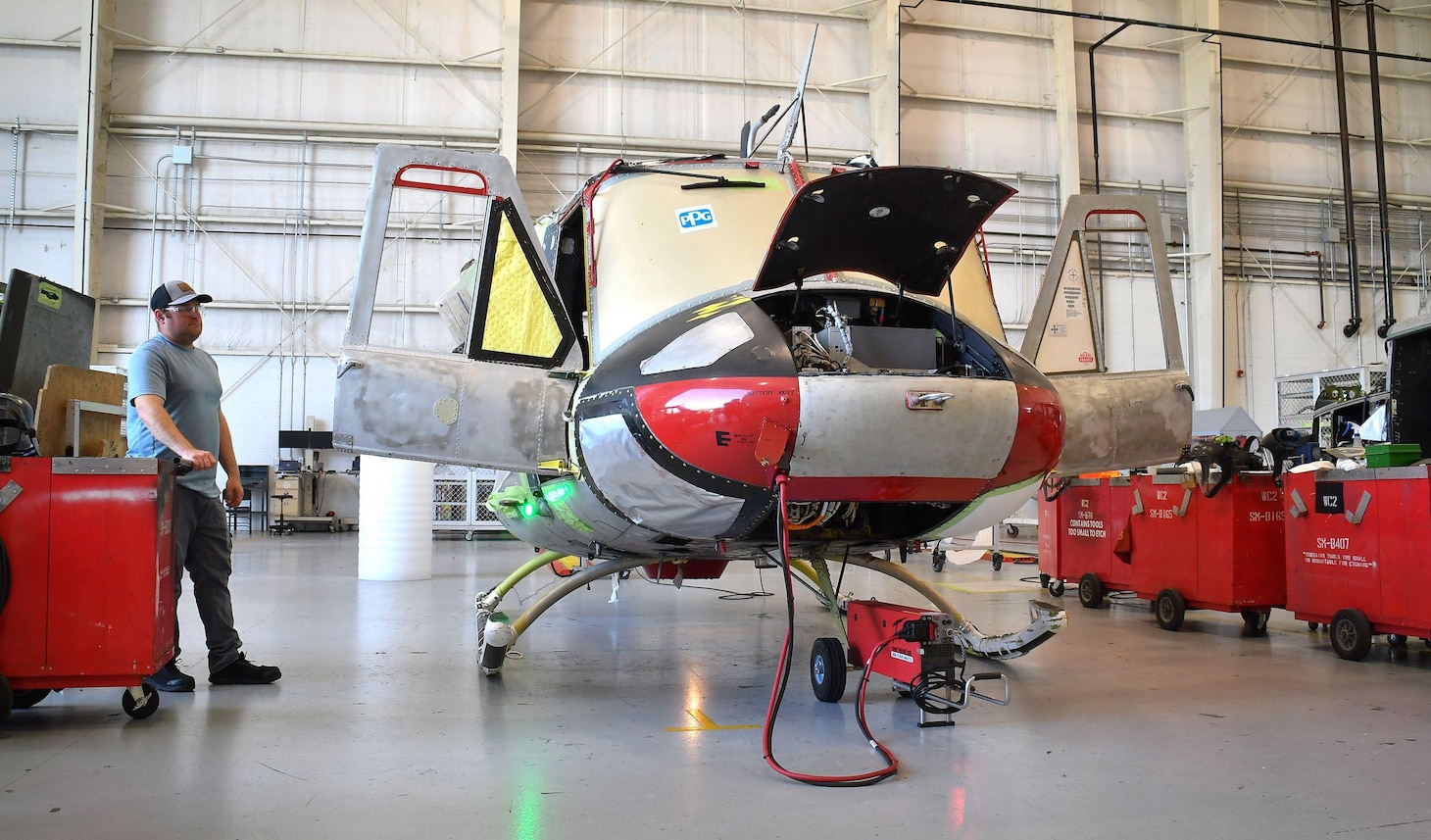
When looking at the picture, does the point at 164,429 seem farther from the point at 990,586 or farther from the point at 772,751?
the point at 990,586

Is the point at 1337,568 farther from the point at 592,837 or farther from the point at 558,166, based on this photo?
the point at 558,166

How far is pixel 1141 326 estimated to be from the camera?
61.1 ft

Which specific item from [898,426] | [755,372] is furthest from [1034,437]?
[755,372]

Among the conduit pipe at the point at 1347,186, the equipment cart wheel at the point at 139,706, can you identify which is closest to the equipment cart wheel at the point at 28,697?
the equipment cart wheel at the point at 139,706

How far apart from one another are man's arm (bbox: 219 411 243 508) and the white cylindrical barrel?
4398 millimetres

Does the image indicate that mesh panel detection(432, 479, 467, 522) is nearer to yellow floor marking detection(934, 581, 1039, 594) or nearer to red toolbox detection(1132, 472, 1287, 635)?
yellow floor marking detection(934, 581, 1039, 594)

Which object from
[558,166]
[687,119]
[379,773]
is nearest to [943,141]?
[687,119]

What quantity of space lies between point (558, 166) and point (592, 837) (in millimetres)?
16004

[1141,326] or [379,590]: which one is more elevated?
[1141,326]

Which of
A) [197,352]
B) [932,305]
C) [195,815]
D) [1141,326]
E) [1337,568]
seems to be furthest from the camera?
[1141,326]

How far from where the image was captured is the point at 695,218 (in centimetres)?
416

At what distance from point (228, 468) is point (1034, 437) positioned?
3.74 m

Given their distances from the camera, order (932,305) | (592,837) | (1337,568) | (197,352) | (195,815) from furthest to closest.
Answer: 1. (1337,568)
2. (197,352)
3. (932,305)
4. (195,815)
5. (592,837)

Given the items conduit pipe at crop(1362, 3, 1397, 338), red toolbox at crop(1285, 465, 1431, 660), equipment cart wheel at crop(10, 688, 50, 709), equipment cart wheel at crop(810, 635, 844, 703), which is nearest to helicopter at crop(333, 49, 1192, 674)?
equipment cart wheel at crop(810, 635, 844, 703)
